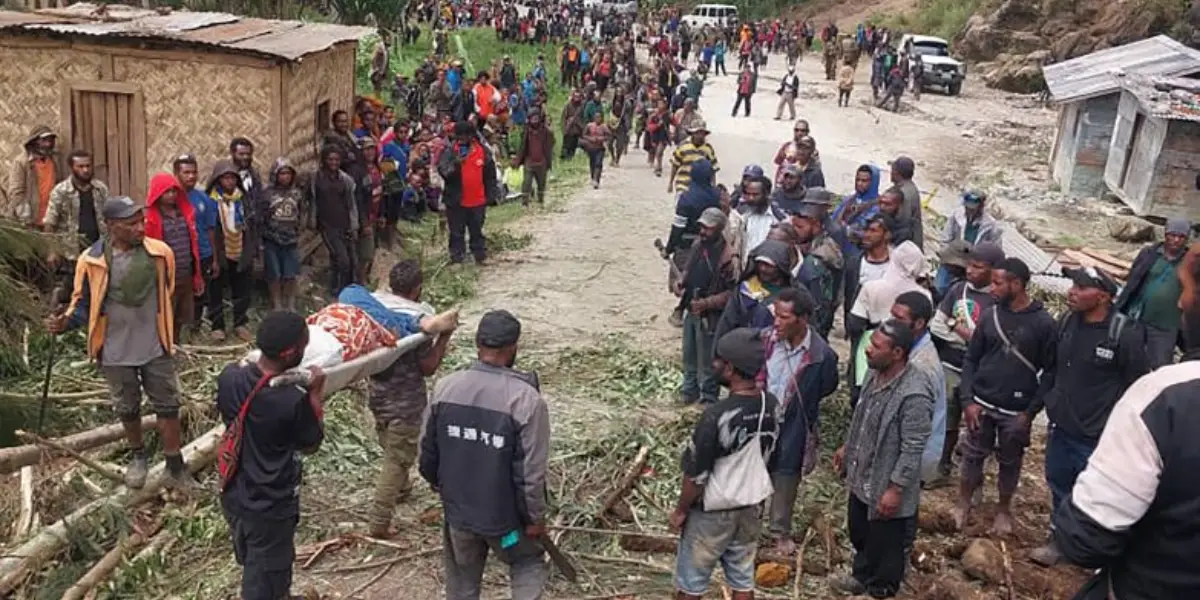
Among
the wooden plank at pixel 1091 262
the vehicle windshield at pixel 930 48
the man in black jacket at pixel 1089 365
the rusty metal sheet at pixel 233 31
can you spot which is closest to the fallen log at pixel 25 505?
the rusty metal sheet at pixel 233 31

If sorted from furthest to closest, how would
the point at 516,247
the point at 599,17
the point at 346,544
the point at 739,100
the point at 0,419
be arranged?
the point at 599,17 < the point at 739,100 < the point at 516,247 < the point at 0,419 < the point at 346,544

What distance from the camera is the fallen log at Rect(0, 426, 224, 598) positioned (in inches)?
217

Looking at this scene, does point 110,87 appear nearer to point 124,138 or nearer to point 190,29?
point 124,138

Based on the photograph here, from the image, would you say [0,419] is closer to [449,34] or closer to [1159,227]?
[1159,227]

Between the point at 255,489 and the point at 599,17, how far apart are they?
43970 mm

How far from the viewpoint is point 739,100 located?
25.9m

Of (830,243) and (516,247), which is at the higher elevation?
(830,243)

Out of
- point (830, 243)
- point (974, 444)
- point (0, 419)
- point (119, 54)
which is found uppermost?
point (119, 54)

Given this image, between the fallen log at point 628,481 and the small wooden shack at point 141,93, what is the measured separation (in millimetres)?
5037

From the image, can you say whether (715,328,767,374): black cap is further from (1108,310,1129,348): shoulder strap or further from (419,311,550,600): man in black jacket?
(1108,310,1129,348): shoulder strap

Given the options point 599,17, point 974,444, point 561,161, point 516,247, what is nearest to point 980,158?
point 561,161

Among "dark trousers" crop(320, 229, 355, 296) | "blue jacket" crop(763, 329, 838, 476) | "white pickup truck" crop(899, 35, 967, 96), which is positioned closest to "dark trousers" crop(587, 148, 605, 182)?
"dark trousers" crop(320, 229, 355, 296)

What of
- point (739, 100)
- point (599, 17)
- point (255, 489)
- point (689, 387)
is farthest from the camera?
point (599, 17)

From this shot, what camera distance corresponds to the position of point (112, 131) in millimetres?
9953
